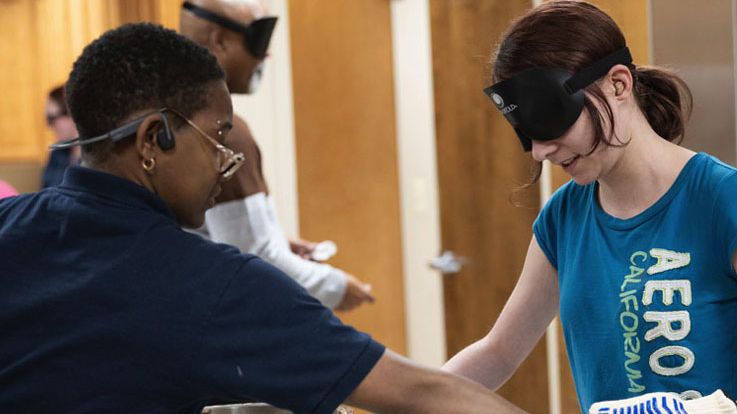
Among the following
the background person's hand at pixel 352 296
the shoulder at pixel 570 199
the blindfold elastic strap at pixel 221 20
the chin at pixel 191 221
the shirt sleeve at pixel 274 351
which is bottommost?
the background person's hand at pixel 352 296

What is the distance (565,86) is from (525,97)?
0.06 metres

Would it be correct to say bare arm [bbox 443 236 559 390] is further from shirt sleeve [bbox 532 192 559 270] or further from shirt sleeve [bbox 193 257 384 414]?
shirt sleeve [bbox 193 257 384 414]

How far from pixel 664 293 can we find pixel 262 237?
1.23m

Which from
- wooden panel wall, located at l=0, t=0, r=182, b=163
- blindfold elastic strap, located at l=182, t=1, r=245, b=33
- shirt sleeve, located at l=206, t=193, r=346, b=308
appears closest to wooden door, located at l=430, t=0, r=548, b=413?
shirt sleeve, located at l=206, t=193, r=346, b=308

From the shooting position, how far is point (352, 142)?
4141mm

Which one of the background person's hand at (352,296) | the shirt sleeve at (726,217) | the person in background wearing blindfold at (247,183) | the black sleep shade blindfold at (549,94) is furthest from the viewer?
the background person's hand at (352,296)

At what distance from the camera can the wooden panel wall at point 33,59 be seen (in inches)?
205

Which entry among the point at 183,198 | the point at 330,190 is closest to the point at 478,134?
the point at 330,190

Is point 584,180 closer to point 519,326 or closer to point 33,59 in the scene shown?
point 519,326

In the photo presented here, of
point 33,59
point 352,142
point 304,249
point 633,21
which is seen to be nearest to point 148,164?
point 633,21

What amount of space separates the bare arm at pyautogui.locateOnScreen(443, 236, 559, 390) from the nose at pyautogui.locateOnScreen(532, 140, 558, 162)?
0.69 feet

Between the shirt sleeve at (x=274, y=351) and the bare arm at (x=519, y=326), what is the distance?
18.0 inches

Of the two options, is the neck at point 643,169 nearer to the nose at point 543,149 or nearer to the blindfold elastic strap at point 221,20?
the nose at point 543,149

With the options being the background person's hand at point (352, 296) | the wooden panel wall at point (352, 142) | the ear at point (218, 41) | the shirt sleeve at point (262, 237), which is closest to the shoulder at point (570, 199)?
the shirt sleeve at point (262, 237)
